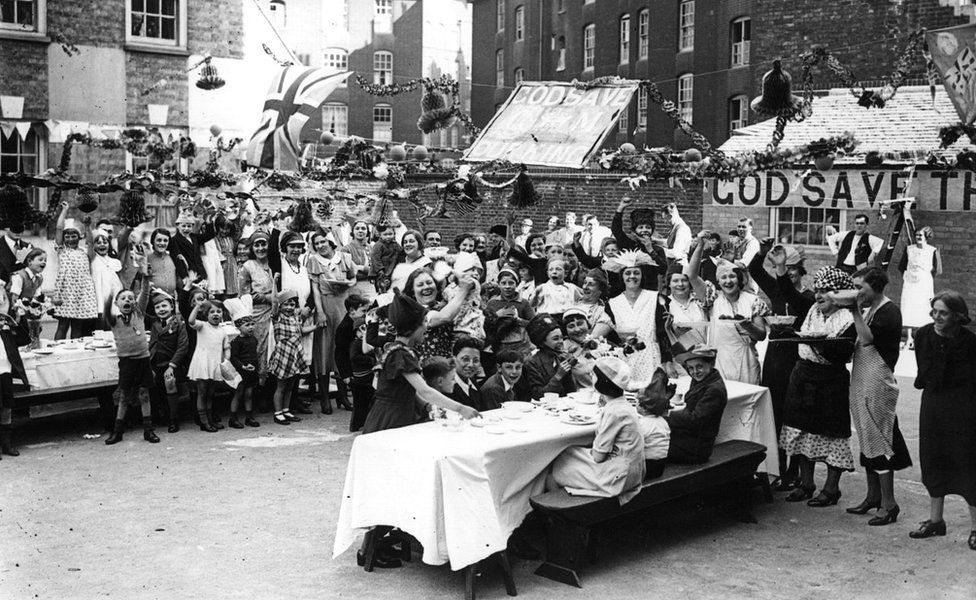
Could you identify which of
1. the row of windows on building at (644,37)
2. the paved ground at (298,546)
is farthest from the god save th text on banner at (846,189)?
the row of windows on building at (644,37)

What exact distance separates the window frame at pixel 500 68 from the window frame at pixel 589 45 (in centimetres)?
716

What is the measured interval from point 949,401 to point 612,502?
244cm

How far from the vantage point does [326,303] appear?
1167 cm

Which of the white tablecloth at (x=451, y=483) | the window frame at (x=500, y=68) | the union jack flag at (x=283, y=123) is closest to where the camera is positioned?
the white tablecloth at (x=451, y=483)

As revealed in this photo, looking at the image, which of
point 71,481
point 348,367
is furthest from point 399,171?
point 71,481

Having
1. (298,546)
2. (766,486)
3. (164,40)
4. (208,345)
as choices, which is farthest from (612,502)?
(164,40)

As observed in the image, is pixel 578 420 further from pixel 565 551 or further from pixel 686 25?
pixel 686 25

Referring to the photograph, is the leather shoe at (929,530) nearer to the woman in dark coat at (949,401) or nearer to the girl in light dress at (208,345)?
the woman in dark coat at (949,401)

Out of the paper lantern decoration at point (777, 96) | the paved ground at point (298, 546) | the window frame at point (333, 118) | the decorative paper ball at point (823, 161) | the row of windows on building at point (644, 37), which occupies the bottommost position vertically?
the paved ground at point (298, 546)

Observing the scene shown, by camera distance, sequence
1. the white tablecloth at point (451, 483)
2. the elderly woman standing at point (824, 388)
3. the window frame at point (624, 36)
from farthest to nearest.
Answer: the window frame at point (624, 36)
the elderly woman standing at point (824, 388)
the white tablecloth at point (451, 483)

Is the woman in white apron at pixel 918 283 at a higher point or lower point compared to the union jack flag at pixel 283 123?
lower

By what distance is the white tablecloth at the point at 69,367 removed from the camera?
384 inches

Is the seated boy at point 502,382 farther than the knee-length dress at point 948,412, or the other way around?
the seated boy at point 502,382

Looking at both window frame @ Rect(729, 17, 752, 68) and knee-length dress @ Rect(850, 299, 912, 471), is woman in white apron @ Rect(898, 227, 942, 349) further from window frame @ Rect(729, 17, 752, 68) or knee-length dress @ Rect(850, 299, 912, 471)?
window frame @ Rect(729, 17, 752, 68)
